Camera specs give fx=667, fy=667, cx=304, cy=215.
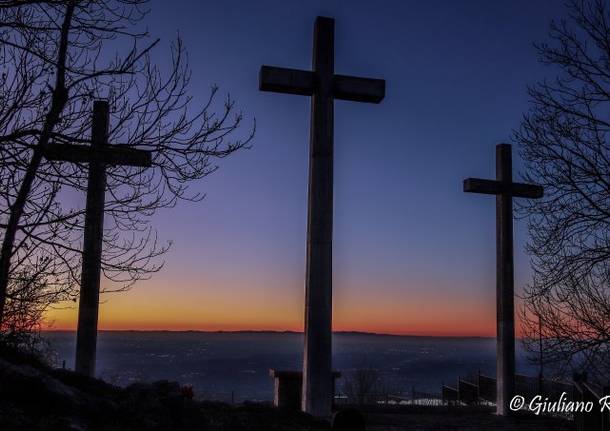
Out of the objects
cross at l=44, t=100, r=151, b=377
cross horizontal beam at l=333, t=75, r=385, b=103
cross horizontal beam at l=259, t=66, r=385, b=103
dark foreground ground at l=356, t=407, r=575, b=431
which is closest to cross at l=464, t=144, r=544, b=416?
dark foreground ground at l=356, t=407, r=575, b=431

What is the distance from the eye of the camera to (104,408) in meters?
6.59

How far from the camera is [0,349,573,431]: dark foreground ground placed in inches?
231

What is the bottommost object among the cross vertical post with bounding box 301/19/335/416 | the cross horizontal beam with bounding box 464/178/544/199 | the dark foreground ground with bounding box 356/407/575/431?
the dark foreground ground with bounding box 356/407/575/431

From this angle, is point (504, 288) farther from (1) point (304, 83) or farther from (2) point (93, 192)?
(2) point (93, 192)

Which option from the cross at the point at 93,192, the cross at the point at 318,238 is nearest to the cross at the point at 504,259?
the cross at the point at 318,238

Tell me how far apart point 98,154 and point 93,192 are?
1.16 meters

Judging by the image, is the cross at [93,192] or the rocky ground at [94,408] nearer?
the rocky ground at [94,408]

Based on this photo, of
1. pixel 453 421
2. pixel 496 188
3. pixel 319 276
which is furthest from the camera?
pixel 496 188

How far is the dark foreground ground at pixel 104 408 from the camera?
19.3 ft

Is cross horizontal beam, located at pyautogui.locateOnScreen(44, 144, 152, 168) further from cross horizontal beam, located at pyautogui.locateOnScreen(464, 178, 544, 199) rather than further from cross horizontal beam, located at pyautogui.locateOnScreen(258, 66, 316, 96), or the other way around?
cross horizontal beam, located at pyautogui.locateOnScreen(464, 178, 544, 199)

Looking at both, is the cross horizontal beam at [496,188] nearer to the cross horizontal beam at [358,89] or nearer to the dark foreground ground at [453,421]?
the dark foreground ground at [453,421]

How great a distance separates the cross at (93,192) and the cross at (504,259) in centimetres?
885

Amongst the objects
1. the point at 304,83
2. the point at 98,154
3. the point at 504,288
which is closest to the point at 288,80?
the point at 304,83

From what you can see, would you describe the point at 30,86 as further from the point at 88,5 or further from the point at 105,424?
the point at 105,424
